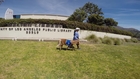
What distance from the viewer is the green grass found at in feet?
26.6

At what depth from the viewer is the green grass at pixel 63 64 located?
8.12m

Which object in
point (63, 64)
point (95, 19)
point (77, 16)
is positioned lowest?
point (63, 64)

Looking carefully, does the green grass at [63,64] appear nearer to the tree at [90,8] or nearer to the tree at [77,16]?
the tree at [77,16]

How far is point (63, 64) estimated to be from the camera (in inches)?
363

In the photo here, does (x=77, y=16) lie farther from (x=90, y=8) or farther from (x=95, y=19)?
(x=90, y=8)

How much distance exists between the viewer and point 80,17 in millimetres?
37625

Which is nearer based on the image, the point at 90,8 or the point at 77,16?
the point at 77,16

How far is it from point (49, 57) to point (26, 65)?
1.72 metres

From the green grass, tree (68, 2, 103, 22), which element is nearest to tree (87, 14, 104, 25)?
tree (68, 2, 103, 22)

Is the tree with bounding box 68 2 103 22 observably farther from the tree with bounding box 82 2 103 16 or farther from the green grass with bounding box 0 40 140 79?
the green grass with bounding box 0 40 140 79

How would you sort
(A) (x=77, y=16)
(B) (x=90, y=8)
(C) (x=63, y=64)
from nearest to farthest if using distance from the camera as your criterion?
(C) (x=63, y=64) < (A) (x=77, y=16) < (B) (x=90, y=8)

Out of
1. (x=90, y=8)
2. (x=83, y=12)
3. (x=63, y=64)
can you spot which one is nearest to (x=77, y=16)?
(x=83, y=12)

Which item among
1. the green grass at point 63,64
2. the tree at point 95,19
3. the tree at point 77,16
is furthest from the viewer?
the tree at point 95,19

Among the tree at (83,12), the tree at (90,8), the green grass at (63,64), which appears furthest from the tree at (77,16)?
the green grass at (63,64)
